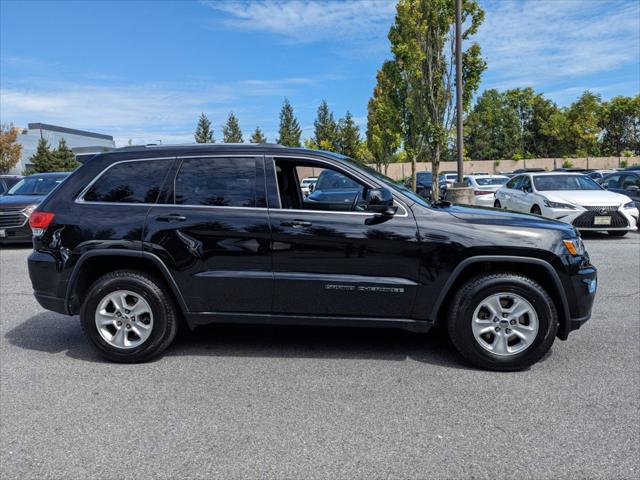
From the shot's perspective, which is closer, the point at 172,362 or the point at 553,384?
the point at 553,384

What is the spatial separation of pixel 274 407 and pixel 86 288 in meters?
2.10

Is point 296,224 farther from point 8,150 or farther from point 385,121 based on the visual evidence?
point 8,150

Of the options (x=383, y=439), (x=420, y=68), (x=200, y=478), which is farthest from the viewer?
(x=420, y=68)

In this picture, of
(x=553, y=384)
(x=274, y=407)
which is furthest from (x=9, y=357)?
(x=553, y=384)

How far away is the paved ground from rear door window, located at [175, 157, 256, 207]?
136 centimetres

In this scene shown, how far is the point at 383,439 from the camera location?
290cm

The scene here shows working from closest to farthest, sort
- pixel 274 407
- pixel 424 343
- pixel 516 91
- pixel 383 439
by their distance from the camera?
pixel 383 439 → pixel 274 407 → pixel 424 343 → pixel 516 91

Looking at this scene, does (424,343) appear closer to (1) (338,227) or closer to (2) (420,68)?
(1) (338,227)

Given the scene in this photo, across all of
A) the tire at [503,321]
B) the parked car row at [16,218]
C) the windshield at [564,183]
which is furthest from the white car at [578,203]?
the parked car row at [16,218]

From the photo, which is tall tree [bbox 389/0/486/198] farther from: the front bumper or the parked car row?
the parked car row

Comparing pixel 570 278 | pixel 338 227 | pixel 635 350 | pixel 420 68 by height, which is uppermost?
pixel 420 68

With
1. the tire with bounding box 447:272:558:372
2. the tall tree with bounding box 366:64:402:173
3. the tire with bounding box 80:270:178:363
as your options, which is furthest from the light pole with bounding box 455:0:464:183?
the tire with bounding box 80:270:178:363

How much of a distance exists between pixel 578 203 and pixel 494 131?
68687 mm

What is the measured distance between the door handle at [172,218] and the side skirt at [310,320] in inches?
31.3
